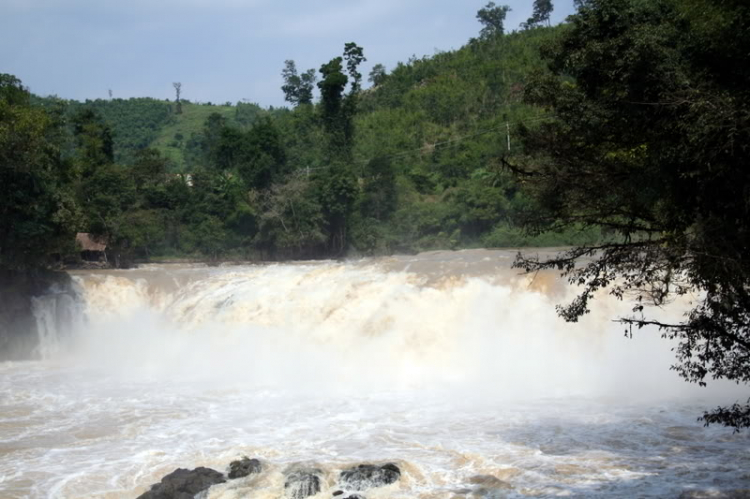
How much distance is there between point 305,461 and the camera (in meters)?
10.8

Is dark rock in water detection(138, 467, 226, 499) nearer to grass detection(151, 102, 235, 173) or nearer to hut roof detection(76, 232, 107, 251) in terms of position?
hut roof detection(76, 232, 107, 251)

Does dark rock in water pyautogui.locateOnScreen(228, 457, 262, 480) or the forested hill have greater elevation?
the forested hill

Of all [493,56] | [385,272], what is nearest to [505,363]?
[385,272]

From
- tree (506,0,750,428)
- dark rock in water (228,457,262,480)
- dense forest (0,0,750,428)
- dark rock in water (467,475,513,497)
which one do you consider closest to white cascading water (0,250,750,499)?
dark rock in water (467,475,513,497)

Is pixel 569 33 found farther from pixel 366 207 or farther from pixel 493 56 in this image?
pixel 493 56

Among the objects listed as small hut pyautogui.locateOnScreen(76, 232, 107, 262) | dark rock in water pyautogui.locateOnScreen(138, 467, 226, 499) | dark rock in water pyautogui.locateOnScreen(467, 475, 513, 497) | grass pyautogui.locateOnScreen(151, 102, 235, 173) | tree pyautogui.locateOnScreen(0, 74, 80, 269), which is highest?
grass pyautogui.locateOnScreen(151, 102, 235, 173)

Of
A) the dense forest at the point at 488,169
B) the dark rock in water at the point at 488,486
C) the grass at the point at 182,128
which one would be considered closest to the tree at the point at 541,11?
the dense forest at the point at 488,169

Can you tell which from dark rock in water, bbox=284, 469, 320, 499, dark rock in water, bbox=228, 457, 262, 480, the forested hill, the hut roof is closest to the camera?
dark rock in water, bbox=284, 469, 320, 499

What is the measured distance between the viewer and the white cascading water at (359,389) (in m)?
10.2

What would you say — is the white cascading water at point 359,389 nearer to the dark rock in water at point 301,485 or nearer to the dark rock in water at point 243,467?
the dark rock in water at point 301,485

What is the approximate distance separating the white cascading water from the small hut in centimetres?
721

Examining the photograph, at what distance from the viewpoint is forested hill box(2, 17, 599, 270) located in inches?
1378

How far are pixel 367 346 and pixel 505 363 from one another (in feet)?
11.6

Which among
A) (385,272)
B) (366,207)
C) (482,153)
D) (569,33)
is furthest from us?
(482,153)
